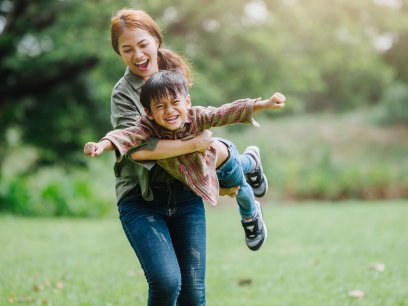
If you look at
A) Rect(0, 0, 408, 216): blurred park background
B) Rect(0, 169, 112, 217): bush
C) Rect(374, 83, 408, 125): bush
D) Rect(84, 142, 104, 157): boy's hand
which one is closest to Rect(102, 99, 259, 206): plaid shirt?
Rect(84, 142, 104, 157): boy's hand

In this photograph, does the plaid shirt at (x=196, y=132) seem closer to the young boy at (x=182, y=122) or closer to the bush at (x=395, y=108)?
the young boy at (x=182, y=122)

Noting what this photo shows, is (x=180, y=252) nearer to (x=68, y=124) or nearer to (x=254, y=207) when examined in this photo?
(x=254, y=207)

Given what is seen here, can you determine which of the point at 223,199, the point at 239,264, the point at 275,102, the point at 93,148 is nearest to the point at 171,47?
the point at 223,199

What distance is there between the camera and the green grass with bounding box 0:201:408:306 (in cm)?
505

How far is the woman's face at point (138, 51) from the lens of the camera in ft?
10.8

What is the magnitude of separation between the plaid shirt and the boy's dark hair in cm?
13

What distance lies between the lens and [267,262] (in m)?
6.77

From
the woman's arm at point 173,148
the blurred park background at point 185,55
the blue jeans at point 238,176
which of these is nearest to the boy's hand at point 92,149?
the woman's arm at point 173,148

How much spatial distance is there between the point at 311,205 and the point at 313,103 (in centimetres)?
1920

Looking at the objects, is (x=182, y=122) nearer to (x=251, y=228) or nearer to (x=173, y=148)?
(x=173, y=148)

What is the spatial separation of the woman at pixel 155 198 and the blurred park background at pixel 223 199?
2093mm

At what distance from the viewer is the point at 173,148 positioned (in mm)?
3002

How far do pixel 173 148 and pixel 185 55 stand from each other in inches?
353

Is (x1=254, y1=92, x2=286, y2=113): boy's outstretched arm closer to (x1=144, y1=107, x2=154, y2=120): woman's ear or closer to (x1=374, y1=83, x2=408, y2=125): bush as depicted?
(x1=144, y1=107, x2=154, y2=120): woman's ear
